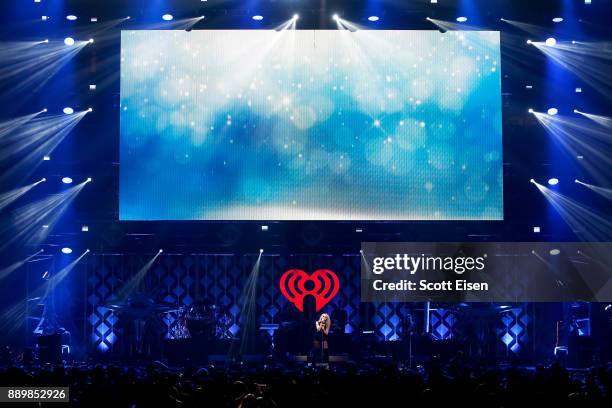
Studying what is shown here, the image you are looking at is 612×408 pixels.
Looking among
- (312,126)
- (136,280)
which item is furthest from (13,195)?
(312,126)

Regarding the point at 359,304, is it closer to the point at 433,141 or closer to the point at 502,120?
the point at 433,141

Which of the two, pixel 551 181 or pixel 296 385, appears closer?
pixel 296 385

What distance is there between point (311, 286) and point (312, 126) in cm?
245

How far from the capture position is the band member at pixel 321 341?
12484 mm

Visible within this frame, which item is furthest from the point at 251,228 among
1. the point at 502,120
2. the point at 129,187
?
the point at 502,120

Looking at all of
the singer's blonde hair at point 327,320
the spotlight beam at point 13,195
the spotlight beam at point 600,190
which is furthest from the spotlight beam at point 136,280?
the spotlight beam at point 600,190

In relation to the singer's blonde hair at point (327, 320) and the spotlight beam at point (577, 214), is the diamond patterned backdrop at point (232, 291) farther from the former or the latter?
the spotlight beam at point (577, 214)

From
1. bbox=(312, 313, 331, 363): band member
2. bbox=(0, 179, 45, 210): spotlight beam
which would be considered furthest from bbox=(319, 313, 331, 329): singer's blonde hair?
bbox=(0, 179, 45, 210): spotlight beam

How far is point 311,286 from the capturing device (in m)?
13.9

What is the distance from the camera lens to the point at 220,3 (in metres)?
14.0

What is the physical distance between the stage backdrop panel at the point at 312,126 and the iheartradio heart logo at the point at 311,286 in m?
0.95

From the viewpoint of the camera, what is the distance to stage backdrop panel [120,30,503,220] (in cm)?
1373

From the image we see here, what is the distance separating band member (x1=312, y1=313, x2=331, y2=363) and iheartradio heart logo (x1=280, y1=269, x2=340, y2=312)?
3.34 feet

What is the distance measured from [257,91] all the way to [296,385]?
26.1ft
